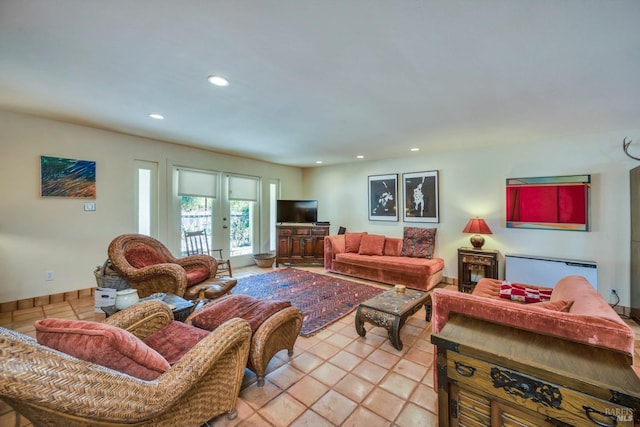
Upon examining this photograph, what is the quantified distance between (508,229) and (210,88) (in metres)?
4.69

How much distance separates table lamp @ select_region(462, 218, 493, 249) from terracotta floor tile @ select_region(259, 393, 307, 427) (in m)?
3.72

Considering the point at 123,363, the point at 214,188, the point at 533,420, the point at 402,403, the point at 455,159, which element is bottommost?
the point at 402,403

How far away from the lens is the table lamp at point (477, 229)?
4.11m

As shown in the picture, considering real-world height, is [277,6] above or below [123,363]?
above

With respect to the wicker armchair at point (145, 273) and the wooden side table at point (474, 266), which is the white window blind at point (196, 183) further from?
the wooden side table at point (474, 266)

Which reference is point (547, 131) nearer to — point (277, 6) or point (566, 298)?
point (566, 298)

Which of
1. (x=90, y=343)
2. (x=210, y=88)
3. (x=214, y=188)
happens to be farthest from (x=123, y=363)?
(x=214, y=188)

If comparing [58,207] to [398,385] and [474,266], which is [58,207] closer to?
[398,385]

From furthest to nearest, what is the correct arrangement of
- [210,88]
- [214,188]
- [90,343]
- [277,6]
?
[214,188] < [210,88] < [277,6] < [90,343]

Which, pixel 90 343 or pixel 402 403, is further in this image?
pixel 402 403

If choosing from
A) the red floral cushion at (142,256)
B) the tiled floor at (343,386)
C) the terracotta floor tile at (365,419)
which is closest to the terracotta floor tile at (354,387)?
the tiled floor at (343,386)

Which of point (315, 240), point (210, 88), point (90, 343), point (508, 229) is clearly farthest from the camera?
point (315, 240)

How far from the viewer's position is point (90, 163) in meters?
3.62

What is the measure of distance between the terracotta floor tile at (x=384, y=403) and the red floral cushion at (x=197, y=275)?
7.62ft
